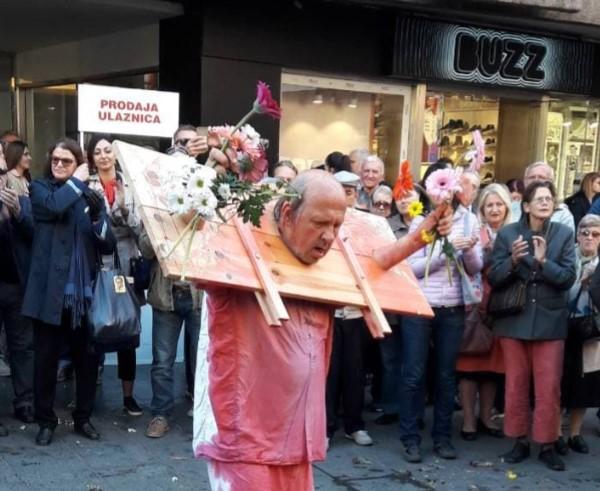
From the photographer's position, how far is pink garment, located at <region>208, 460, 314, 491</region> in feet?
9.40

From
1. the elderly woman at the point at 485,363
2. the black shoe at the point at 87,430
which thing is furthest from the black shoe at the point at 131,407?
the elderly woman at the point at 485,363

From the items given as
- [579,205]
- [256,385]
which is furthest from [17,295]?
[579,205]

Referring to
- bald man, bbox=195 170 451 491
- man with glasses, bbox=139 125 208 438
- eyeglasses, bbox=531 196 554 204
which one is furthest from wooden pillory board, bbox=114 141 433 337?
man with glasses, bbox=139 125 208 438

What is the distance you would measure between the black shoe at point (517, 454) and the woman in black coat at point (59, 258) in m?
2.98

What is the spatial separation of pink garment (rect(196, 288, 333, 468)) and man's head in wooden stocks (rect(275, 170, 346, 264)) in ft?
0.67

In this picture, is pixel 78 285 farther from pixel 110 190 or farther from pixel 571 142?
pixel 571 142

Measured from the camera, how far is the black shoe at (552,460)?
573 centimetres

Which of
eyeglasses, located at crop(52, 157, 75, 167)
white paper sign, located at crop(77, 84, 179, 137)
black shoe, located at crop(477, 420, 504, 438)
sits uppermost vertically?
white paper sign, located at crop(77, 84, 179, 137)

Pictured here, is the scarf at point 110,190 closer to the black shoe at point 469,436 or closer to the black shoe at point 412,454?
the black shoe at point 412,454

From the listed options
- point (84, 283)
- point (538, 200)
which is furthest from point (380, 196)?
point (84, 283)

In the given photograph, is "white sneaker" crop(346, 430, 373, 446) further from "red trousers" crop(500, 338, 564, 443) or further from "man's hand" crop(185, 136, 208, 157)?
"man's hand" crop(185, 136, 208, 157)

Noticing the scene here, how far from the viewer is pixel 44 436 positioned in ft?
18.2

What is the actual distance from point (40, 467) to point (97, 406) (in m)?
1.36

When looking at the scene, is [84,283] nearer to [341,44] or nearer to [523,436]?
[523,436]
